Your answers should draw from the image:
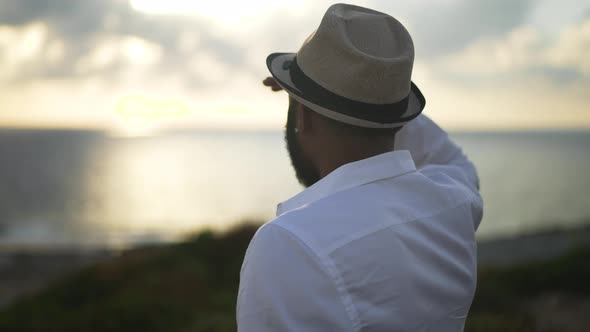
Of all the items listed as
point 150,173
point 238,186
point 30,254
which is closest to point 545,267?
point 30,254

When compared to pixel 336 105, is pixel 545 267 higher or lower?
lower

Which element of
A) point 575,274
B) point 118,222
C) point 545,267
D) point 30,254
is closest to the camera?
point 575,274

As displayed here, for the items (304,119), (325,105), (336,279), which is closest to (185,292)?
(304,119)

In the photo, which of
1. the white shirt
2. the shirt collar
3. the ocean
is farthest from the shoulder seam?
the ocean

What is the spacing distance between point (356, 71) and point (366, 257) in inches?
20.9

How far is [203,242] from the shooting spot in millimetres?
10867

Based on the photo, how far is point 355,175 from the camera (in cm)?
167

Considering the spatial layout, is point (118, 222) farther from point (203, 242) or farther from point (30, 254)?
point (203, 242)

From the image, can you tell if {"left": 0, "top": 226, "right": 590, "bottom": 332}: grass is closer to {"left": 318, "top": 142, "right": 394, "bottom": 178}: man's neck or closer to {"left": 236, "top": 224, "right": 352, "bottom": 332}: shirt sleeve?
{"left": 318, "top": 142, "right": 394, "bottom": 178}: man's neck

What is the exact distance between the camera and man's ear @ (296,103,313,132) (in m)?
1.77

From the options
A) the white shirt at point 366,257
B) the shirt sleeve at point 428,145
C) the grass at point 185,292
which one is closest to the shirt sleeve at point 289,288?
the white shirt at point 366,257

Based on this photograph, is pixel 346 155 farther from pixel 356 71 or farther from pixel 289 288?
pixel 289 288

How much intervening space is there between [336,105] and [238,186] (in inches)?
2541

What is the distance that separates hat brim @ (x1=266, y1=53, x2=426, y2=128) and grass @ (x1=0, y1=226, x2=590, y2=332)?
142 inches
